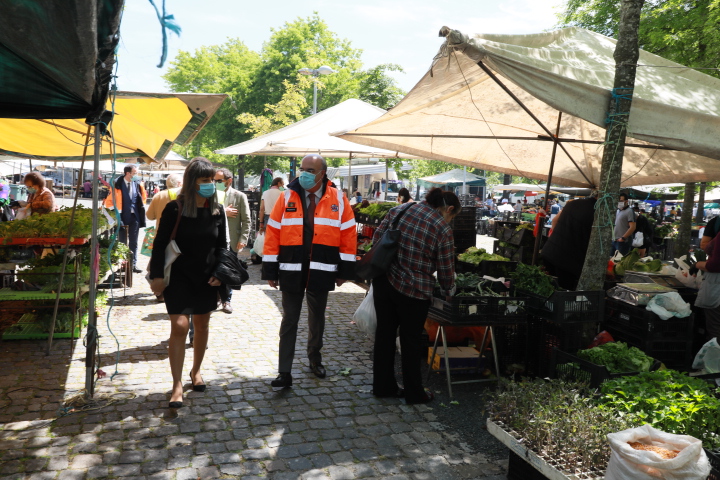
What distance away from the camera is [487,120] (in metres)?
7.64

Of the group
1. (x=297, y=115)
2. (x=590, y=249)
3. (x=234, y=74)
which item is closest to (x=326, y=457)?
(x=590, y=249)

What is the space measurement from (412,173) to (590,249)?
196ft

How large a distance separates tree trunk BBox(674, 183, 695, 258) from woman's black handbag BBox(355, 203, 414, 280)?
10.7m

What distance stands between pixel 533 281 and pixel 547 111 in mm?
2645

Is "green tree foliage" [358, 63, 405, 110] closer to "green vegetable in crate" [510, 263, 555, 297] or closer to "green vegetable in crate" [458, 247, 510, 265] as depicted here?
"green vegetable in crate" [458, 247, 510, 265]

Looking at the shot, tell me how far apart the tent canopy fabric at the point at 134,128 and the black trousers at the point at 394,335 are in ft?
8.41

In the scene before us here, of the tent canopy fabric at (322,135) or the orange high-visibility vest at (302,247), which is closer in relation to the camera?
the orange high-visibility vest at (302,247)

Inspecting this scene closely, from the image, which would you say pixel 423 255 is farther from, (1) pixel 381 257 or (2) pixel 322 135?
(2) pixel 322 135

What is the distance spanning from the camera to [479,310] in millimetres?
5301

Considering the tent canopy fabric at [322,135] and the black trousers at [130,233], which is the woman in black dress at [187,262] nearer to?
the tent canopy fabric at [322,135]

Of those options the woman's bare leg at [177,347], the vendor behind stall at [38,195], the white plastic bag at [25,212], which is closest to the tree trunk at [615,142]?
the woman's bare leg at [177,347]

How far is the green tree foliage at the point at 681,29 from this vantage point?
10.9 m

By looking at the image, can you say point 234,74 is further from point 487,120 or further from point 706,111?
point 706,111

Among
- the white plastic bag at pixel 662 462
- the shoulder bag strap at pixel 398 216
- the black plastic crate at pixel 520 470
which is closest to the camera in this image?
the white plastic bag at pixel 662 462
